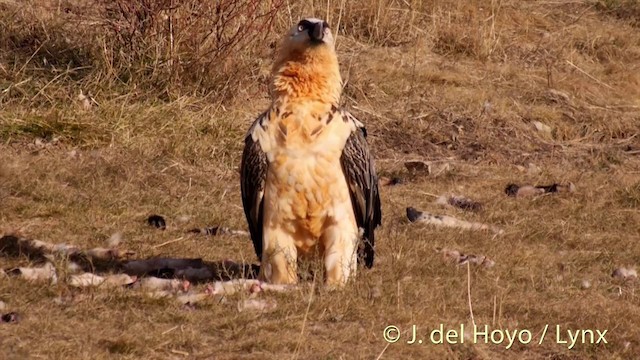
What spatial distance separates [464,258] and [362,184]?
1005mm

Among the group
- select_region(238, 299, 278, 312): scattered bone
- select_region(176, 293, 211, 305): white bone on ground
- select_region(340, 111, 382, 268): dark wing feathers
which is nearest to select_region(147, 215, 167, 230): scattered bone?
select_region(340, 111, 382, 268): dark wing feathers

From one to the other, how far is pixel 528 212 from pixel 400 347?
3.32 m

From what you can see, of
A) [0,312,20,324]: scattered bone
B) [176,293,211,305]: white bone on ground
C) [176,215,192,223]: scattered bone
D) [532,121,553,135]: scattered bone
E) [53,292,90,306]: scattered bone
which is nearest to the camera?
[0,312,20,324]: scattered bone

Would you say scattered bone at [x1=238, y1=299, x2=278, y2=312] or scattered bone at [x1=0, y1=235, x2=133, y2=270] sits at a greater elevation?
scattered bone at [x1=238, y1=299, x2=278, y2=312]

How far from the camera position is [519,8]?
46.5 ft

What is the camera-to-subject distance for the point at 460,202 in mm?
9359

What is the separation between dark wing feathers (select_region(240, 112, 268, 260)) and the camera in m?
6.86

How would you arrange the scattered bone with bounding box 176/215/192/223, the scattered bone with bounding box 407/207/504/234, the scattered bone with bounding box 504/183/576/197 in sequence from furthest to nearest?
1. the scattered bone with bounding box 504/183/576/197
2. the scattered bone with bounding box 407/207/504/234
3. the scattered bone with bounding box 176/215/192/223

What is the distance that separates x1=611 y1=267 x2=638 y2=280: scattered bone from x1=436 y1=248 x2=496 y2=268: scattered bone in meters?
0.71

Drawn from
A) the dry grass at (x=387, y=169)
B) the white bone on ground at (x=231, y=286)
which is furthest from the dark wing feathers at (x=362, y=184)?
the white bone on ground at (x=231, y=286)

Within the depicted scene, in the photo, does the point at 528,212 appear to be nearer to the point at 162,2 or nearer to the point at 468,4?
the point at 162,2

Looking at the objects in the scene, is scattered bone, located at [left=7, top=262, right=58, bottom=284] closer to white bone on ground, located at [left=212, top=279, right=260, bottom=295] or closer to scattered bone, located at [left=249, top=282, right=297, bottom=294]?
white bone on ground, located at [left=212, top=279, right=260, bottom=295]

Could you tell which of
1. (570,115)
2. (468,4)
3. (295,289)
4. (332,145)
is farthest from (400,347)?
(468,4)

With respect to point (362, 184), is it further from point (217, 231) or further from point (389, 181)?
point (389, 181)
